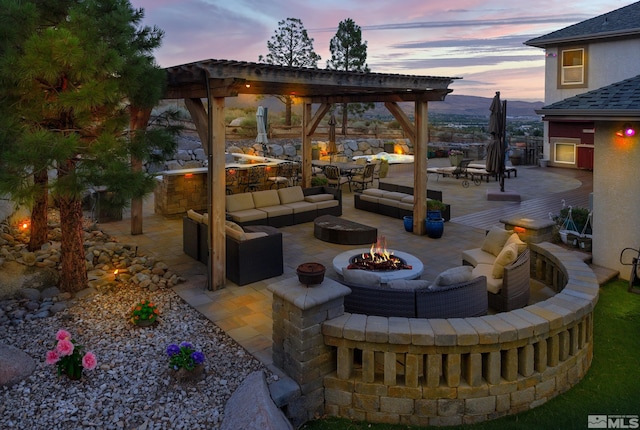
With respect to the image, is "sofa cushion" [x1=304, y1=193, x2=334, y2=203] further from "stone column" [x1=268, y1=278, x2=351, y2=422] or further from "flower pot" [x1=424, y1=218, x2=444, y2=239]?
"stone column" [x1=268, y1=278, x2=351, y2=422]

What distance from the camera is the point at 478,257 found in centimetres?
725

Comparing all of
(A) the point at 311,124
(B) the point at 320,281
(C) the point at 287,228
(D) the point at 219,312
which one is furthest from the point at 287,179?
(B) the point at 320,281

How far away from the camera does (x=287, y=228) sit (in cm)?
1094

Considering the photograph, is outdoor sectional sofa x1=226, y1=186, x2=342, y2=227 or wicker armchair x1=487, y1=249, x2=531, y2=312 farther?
outdoor sectional sofa x1=226, y1=186, x2=342, y2=227

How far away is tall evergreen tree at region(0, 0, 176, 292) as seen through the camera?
5105 mm

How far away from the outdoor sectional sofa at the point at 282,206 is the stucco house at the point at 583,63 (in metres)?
11.0

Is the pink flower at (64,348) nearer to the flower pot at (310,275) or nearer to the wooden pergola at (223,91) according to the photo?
the flower pot at (310,275)

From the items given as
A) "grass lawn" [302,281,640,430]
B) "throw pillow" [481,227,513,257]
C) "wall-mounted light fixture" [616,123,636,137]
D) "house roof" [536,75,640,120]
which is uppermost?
"house roof" [536,75,640,120]

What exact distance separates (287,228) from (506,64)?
157 ft

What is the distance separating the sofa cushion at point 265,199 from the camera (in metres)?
10.9

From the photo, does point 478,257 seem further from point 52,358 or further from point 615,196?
point 52,358

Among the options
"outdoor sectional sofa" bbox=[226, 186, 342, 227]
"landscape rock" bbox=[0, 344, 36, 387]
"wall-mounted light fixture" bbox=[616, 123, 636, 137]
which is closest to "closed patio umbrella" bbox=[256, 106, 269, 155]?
"outdoor sectional sofa" bbox=[226, 186, 342, 227]

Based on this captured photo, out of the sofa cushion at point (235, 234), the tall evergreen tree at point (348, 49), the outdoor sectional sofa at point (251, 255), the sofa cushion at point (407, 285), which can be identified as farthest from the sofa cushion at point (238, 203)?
the tall evergreen tree at point (348, 49)

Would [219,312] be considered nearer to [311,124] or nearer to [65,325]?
[65,325]
